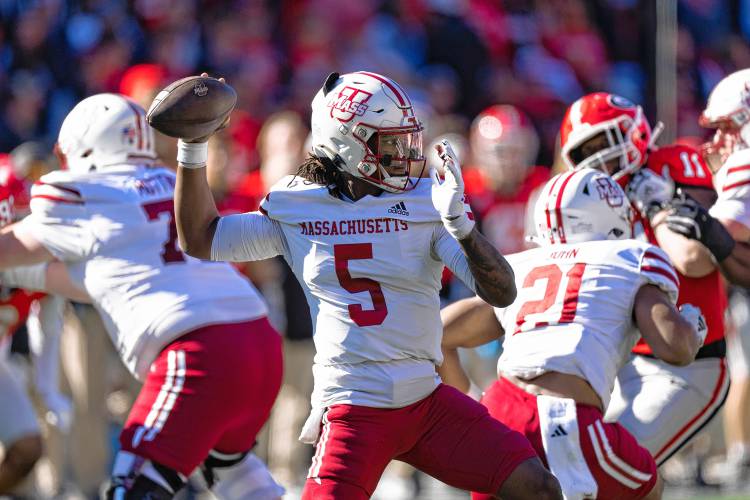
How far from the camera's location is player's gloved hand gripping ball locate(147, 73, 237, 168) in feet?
14.3

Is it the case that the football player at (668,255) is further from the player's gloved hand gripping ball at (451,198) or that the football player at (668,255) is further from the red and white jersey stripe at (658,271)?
the player's gloved hand gripping ball at (451,198)

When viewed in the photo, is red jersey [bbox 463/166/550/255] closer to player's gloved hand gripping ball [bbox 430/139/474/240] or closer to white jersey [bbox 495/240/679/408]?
white jersey [bbox 495/240/679/408]

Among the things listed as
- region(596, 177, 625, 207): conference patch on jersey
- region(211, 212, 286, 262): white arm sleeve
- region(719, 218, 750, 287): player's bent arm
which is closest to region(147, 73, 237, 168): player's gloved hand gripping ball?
region(211, 212, 286, 262): white arm sleeve

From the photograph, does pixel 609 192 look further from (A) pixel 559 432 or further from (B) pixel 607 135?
(A) pixel 559 432

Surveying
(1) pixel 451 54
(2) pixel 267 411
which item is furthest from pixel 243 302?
(1) pixel 451 54

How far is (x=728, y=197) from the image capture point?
564 centimetres

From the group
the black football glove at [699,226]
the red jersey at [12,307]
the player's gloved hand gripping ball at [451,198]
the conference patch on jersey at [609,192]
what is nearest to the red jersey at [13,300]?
the red jersey at [12,307]

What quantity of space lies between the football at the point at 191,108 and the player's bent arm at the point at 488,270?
2.69ft

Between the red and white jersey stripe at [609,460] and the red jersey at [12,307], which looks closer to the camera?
the red and white jersey stripe at [609,460]

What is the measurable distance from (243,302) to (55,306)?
1998 mm

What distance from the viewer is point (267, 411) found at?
5.61 m

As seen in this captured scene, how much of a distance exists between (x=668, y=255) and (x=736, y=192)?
15.1 inches

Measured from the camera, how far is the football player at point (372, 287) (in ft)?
14.6

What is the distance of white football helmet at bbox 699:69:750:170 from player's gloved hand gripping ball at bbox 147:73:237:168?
7.61ft
